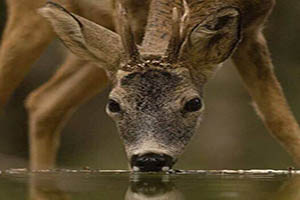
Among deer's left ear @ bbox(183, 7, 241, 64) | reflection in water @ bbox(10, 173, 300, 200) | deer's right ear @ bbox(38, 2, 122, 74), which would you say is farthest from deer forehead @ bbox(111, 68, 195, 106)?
reflection in water @ bbox(10, 173, 300, 200)

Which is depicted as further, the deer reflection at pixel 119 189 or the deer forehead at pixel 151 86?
the deer forehead at pixel 151 86

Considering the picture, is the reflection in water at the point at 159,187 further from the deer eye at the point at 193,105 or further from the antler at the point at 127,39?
the antler at the point at 127,39

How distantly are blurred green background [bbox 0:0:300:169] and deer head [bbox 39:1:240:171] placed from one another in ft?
14.3

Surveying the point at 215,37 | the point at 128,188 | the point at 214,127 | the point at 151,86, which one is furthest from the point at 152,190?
the point at 214,127

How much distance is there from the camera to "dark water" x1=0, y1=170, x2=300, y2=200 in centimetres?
573

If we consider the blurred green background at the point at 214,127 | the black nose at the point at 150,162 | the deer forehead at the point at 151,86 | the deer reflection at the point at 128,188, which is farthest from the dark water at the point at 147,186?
the blurred green background at the point at 214,127

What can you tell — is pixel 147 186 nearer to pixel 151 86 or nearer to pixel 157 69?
pixel 151 86

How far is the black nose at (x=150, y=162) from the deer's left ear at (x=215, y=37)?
110 centimetres

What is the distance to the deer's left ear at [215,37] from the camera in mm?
8500

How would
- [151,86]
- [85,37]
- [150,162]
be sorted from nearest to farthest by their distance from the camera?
[150,162], [151,86], [85,37]

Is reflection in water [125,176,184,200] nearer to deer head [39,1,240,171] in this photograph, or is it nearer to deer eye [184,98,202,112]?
deer head [39,1,240,171]

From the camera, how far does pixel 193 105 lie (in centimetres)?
831

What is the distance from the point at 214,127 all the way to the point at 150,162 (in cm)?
813

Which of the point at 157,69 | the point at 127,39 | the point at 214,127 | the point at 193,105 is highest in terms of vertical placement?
the point at 127,39
